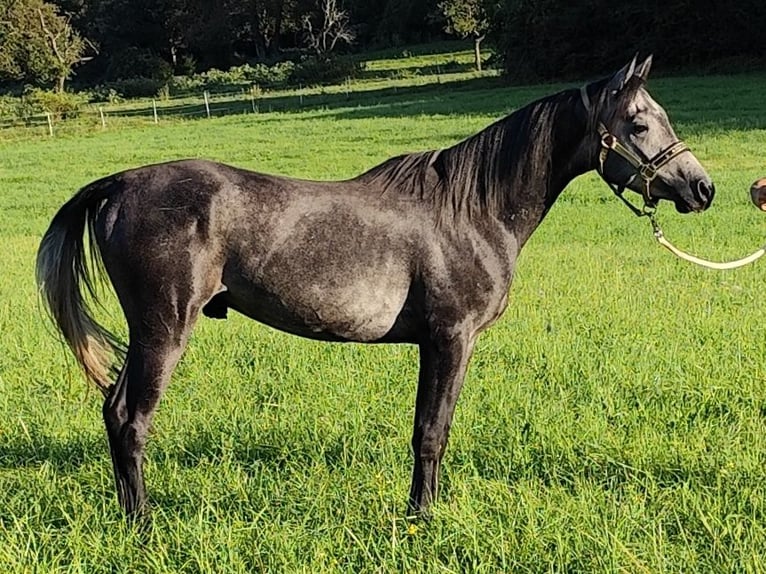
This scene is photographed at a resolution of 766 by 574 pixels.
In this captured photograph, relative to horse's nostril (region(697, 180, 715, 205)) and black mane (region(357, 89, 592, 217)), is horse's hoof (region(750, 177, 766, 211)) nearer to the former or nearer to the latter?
horse's nostril (region(697, 180, 715, 205))

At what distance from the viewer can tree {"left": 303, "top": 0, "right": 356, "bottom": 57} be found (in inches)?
2640

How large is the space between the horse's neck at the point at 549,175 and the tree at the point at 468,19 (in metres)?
50.7

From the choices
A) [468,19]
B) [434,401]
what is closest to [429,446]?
[434,401]

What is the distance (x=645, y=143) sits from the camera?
3.57m

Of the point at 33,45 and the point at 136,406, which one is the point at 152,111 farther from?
the point at 136,406

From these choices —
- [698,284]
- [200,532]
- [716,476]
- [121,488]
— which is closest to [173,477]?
[121,488]

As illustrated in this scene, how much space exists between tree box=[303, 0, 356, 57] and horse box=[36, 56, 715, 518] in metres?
64.3

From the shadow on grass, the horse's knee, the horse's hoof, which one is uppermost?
the horse's hoof

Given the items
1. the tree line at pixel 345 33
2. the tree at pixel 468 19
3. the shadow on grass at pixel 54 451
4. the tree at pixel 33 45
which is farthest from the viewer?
the tree at pixel 33 45

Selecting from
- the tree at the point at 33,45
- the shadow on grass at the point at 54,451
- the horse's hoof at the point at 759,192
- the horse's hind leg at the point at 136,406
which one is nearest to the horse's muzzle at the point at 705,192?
the horse's hoof at the point at 759,192

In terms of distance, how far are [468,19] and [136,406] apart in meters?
54.5


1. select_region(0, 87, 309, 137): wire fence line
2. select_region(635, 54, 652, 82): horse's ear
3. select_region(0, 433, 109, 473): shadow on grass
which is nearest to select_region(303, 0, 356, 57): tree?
select_region(0, 87, 309, 137): wire fence line

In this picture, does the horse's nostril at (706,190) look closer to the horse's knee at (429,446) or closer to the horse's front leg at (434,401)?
the horse's front leg at (434,401)

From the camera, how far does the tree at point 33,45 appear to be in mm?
60406
